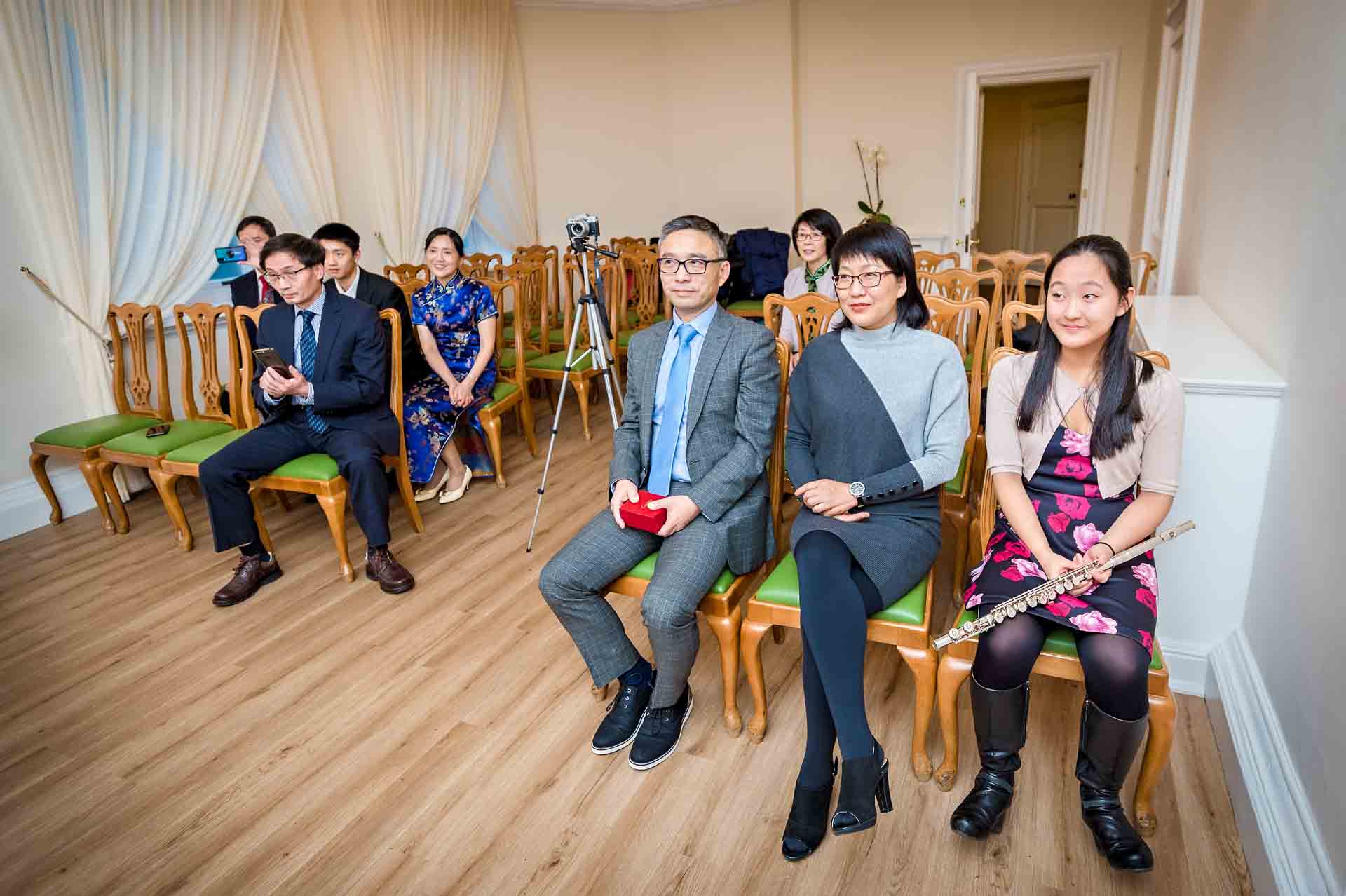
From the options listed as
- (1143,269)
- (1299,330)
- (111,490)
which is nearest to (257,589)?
(111,490)

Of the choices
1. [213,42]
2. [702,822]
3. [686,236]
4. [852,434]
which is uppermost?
[213,42]

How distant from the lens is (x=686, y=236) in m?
1.97

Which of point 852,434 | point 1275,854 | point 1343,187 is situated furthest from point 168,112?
point 1275,854

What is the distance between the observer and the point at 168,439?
10.9ft

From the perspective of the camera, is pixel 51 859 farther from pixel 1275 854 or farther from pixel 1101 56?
pixel 1101 56

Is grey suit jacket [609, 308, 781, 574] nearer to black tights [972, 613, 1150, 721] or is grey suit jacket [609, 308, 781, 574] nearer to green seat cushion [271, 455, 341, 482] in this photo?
black tights [972, 613, 1150, 721]

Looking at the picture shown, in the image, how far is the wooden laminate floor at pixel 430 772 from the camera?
1.67m

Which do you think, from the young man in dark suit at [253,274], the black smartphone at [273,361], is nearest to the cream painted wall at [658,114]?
the young man in dark suit at [253,274]

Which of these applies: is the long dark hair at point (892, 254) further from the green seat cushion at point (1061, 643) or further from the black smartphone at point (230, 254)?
the black smartphone at point (230, 254)

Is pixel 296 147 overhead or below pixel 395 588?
overhead

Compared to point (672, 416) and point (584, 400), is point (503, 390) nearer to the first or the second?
point (584, 400)

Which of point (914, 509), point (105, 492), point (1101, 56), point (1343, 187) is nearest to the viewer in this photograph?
point (1343, 187)

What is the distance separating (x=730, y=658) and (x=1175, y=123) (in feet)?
11.9

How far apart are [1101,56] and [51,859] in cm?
702
